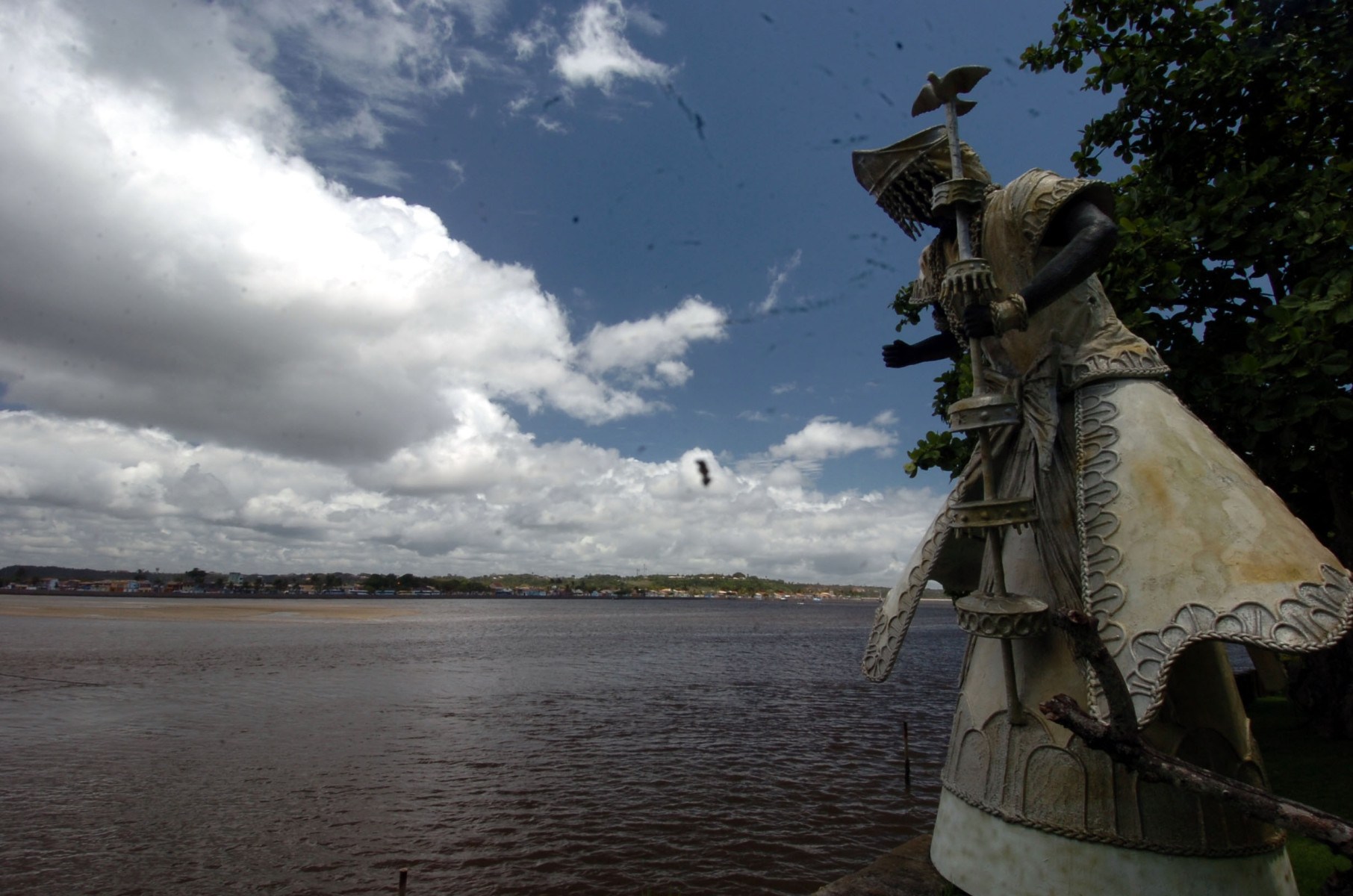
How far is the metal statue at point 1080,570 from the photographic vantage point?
3629 mm

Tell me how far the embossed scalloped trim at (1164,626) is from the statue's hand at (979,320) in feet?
3.06

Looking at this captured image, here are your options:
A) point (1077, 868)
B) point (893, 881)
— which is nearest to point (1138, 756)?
point (1077, 868)

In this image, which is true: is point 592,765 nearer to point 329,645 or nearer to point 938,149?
point 938,149

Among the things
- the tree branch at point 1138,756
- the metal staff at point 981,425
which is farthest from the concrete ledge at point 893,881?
the tree branch at point 1138,756

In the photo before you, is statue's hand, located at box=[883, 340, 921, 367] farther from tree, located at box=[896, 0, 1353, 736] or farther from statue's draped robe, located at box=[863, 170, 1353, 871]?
tree, located at box=[896, 0, 1353, 736]

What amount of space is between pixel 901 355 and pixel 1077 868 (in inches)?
136

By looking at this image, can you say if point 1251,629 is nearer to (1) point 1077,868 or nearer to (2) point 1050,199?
(1) point 1077,868

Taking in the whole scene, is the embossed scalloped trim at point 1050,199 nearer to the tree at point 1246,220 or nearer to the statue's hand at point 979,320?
the statue's hand at point 979,320

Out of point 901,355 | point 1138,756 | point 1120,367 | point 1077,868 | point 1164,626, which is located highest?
point 901,355

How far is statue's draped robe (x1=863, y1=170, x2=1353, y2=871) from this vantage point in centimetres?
354

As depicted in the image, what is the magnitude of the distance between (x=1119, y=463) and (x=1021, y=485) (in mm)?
777

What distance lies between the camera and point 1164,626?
3.63 m

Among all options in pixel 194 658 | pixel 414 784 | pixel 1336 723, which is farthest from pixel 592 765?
pixel 194 658

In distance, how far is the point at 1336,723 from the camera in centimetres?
1216
